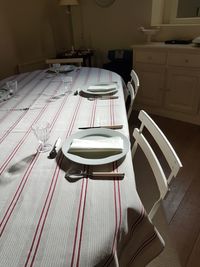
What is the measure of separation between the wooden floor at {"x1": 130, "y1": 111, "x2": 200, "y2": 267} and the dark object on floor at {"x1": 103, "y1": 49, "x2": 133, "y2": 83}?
1065 mm

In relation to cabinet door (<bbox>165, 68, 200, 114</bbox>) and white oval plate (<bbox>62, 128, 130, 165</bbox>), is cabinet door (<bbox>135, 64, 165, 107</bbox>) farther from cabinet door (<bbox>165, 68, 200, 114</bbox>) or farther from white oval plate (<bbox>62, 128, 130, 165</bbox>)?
white oval plate (<bbox>62, 128, 130, 165</bbox>)

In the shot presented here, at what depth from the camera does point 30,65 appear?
319cm

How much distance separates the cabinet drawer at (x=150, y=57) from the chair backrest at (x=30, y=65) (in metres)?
1.53

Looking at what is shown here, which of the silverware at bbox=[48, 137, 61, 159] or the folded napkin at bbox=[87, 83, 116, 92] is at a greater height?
the folded napkin at bbox=[87, 83, 116, 92]

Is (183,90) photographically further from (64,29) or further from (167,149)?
(64,29)

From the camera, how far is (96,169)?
2.52 ft

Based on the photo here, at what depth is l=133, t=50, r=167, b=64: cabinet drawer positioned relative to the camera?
240cm

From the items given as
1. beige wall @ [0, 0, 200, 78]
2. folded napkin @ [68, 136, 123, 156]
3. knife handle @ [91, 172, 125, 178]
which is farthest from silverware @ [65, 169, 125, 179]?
beige wall @ [0, 0, 200, 78]

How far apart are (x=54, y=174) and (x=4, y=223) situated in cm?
22

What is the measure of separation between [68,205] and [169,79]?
2189 mm

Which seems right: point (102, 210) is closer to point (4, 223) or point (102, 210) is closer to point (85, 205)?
point (85, 205)

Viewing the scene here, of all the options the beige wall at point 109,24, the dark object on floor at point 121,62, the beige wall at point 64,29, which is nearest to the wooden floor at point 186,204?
the dark object on floor at point 121,62

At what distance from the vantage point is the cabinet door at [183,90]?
2307 millimetres

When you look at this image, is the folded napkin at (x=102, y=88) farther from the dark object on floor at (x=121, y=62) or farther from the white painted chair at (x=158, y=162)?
the dark object on floor at (x=121, y=62)
